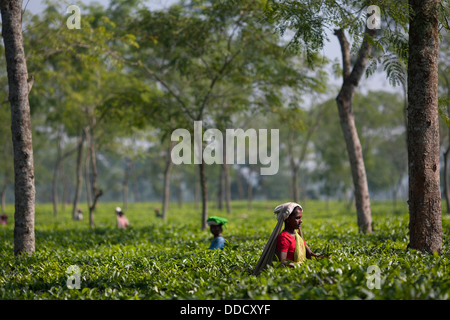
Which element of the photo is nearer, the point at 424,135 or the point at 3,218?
the point at 424,135

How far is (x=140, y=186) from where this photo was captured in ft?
307

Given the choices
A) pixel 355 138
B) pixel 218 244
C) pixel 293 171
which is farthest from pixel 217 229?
pixel 293 171

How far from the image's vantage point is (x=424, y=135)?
6.54 metres

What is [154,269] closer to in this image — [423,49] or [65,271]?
[65,271]

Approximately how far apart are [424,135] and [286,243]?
119 inches

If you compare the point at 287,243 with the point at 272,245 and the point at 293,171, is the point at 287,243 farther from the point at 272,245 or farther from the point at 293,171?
the point at 293,171

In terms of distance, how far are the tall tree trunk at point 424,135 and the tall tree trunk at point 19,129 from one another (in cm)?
798

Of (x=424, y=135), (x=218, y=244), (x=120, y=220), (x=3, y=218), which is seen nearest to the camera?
(x=424, y=135)

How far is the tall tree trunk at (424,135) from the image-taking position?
652 cm

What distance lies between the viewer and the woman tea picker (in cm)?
578

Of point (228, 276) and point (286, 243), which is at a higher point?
point (286, 243)

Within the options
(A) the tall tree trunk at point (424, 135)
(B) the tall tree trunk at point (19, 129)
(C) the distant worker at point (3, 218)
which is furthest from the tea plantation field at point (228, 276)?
(C) the distant worker at point (3, 218)

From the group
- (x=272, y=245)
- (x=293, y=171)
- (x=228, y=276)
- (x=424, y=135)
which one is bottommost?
(x=228, y=276)
